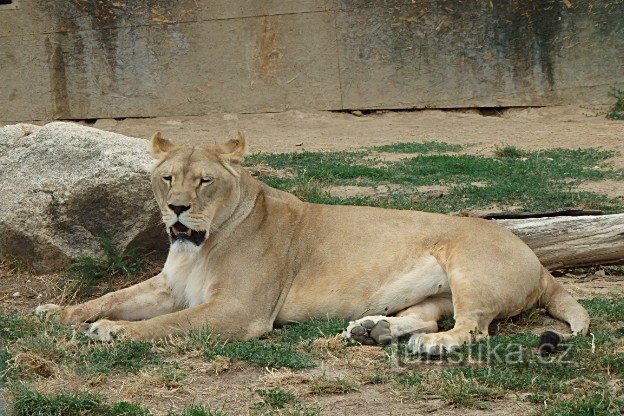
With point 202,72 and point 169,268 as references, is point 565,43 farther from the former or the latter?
point 169,268

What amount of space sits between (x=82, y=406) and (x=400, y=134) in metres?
9.43

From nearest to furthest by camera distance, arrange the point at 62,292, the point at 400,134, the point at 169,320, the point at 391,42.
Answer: the point at 169,320
the point at 62,292
the point at 400,134
the point at 391,42

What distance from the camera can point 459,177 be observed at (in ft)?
33.7

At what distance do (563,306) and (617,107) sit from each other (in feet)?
28.0

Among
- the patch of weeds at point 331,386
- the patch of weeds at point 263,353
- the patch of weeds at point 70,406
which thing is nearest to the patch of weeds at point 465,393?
the patch of weeds at point 331,386

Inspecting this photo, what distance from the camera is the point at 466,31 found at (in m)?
14.2

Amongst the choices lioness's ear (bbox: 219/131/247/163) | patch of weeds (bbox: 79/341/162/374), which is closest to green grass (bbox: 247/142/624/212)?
lioness's ear (bbox: 219/131/247/163)

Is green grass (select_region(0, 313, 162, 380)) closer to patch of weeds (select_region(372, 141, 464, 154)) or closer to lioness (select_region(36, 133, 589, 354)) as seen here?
lioness (select_region(36, 133, 589, 354))

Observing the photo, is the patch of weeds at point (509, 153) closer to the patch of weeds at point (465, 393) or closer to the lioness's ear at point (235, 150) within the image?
the lioness's ear at point (235, 150)

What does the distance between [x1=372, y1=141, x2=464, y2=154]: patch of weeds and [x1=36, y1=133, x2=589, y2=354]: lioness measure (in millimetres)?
5774

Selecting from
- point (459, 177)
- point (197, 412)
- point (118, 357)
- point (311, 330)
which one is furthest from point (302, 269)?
point (459, 177)

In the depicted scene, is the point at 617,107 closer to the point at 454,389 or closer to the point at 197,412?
the point at 454,389

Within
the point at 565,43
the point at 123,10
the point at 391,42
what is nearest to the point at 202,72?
the point at 123,10

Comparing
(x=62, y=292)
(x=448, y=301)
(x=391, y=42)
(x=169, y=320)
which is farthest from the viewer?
(x=391, y=42)
